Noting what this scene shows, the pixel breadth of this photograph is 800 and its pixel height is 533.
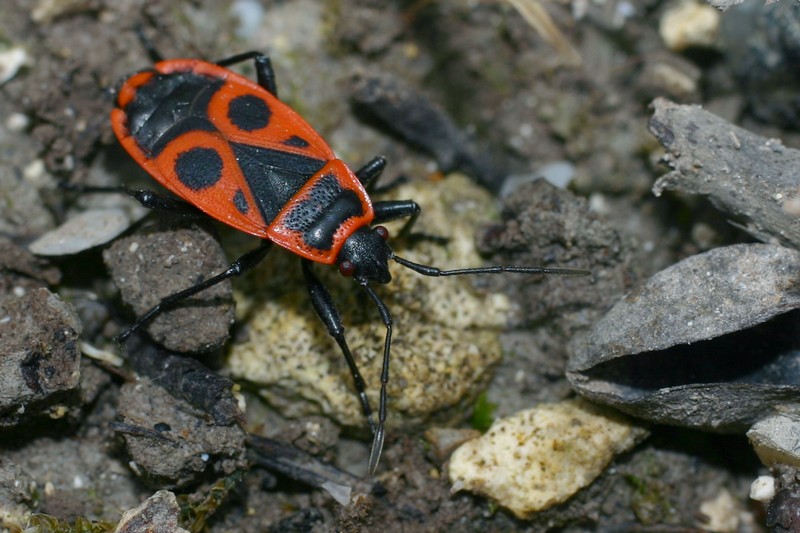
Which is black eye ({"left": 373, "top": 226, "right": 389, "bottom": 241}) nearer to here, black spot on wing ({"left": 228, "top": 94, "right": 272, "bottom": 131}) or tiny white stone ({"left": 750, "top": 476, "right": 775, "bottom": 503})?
black spot on wing ({"left": 228, "top": 94, "right": 272, "bottom": 131})

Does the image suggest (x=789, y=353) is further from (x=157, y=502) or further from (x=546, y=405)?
(x=157, y=502)

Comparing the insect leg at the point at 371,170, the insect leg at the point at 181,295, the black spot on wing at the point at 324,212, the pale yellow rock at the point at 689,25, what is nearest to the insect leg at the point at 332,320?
the black spot on wing at the point at 324,212

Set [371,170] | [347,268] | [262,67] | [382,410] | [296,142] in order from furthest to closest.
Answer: [262,67], [371,170], [296,142], [347,268], [382,410]

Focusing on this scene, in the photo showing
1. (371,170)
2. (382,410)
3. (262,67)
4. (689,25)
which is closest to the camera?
(382,410)

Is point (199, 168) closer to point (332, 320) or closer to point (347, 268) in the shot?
point (347, 268)

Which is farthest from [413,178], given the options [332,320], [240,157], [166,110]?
[166,110]

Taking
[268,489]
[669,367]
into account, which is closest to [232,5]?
[268,489]

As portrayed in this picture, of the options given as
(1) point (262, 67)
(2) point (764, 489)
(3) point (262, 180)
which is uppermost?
(1) point (262, 67)

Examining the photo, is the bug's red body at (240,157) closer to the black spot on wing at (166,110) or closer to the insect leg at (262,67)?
the black spot on wing at (166,110)

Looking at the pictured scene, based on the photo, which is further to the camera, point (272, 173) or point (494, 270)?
point (272, 173)
